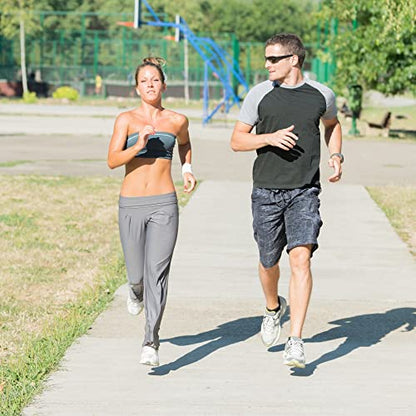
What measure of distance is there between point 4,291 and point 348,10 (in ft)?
71.0

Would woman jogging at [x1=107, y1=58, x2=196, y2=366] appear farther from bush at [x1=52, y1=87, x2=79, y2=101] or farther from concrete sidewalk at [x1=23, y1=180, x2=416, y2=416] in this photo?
bush at [x1=52, y1=87, x2=79, y2=101]

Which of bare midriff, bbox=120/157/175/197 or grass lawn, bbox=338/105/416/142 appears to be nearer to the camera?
bare midriff, bbox=120/157/175/197

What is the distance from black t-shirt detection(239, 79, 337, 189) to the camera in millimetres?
6758

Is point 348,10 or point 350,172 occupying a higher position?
point 348,10

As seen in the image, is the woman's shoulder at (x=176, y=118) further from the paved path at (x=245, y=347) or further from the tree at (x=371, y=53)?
the tree at (x=371, y=53)

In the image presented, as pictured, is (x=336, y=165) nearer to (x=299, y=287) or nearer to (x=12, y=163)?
(x=299, y=287)

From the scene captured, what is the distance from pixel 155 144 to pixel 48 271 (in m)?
3.89

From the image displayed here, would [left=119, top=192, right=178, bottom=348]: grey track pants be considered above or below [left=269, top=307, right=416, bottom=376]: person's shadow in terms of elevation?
above

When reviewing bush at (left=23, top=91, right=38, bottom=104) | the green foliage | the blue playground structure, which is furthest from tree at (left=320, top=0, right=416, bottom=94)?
the green foliage

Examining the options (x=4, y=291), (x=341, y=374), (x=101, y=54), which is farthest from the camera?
(x=101, y=54)

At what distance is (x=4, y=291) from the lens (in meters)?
9.27

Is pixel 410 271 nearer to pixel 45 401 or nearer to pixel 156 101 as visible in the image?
pixel 156 101

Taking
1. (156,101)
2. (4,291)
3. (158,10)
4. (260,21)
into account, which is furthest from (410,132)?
(260,21)

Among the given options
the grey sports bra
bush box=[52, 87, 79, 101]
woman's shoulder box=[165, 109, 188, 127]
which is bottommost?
bush box=[52, 87, 79, 101]
